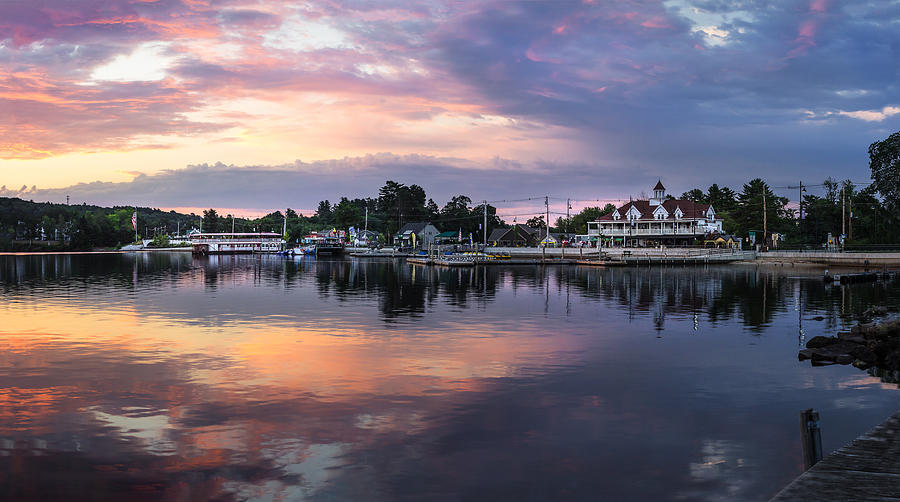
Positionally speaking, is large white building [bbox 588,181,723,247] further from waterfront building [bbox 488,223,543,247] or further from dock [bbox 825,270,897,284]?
dock [bbox 825,270,897,284]

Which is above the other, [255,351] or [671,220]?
[671,220]

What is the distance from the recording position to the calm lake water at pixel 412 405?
13102mm

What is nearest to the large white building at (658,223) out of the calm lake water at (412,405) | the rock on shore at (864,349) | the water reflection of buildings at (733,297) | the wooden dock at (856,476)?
the water reflection of buildings at (733,297)

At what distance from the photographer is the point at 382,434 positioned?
52.3ft

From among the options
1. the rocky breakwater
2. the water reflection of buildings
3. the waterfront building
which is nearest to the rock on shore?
the rocky breakwater

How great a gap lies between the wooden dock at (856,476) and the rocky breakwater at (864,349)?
49.0 feet

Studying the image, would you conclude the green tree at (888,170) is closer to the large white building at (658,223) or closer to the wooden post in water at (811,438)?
the large white building at (658,223)

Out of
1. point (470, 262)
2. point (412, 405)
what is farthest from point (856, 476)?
point (470, 262)

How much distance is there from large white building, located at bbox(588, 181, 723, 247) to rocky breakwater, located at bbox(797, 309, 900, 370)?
11101 centimetres

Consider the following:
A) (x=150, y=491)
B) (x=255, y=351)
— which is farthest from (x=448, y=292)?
(x=150, y=491)

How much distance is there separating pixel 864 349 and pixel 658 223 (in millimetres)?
124439

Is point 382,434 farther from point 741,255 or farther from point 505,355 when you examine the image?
point 741,255

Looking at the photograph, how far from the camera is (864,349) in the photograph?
26500 millimetres

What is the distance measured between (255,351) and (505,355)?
1080 cm
